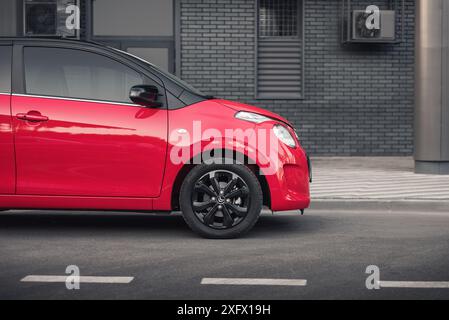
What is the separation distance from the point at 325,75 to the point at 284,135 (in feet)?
28.4

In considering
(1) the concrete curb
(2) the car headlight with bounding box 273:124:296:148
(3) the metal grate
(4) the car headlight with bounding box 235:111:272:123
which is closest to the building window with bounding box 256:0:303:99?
(3) the metal grate

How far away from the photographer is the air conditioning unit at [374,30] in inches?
608

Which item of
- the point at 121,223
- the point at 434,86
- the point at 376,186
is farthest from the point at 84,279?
the point at 434,86

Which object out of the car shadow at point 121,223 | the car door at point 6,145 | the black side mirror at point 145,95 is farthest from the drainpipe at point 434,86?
the car door at point 6,145

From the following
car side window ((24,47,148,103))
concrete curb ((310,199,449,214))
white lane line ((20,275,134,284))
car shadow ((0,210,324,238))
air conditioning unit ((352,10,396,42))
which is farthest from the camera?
air conditioning unit ((352,10,396,42))

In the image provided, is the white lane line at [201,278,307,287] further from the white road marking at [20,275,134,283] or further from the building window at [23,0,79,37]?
the building window at [23,0,79,37]

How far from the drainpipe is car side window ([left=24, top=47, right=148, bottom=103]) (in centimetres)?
649

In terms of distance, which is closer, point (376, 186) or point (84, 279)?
point (84, 279)

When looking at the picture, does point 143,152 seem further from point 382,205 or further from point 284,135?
point 382,205

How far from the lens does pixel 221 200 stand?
725 centimetres

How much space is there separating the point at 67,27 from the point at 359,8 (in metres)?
5.23

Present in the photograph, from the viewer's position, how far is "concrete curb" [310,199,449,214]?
31.6 ft

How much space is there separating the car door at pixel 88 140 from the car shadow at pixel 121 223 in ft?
2.57

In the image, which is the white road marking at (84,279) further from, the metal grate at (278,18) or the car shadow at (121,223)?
the metal grate at (278,18)
